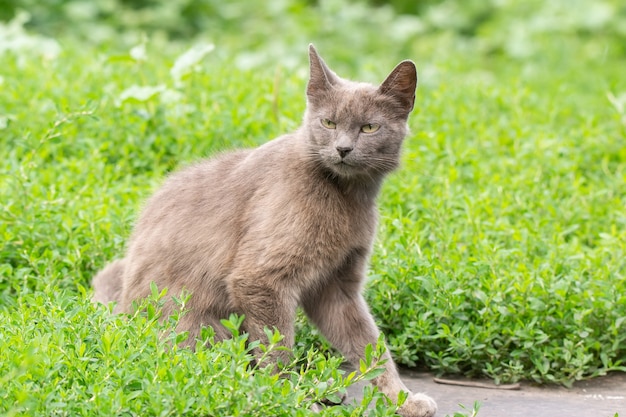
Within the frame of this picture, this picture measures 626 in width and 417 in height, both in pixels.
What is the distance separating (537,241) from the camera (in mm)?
4863

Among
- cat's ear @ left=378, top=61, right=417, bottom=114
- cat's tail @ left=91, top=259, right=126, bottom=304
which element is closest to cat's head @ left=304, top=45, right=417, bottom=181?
cat's ear @ left=378, top=61, right=417, bottom=114

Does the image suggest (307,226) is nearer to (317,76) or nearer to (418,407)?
(317,76)

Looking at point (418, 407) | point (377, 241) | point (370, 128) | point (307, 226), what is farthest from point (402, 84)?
point (418, 407)

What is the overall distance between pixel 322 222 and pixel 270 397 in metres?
0.99

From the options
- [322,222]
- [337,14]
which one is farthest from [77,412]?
[337,14]

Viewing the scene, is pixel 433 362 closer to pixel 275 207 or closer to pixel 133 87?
pixel 275 207

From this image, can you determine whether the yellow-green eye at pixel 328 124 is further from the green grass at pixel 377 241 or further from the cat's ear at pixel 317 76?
the green grass at pixel 377 241

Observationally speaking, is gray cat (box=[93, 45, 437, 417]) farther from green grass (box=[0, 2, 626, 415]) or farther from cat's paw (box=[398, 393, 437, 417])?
green grass (box=[0, 2, 626, 415])

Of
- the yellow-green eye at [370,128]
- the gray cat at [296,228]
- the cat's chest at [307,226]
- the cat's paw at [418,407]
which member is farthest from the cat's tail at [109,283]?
the cat's paw at [418,407]

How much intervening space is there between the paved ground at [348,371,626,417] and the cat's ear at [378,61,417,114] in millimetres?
1213

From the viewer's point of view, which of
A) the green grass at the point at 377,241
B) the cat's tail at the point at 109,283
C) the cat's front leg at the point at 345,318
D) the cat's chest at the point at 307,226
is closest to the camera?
the green grass at the point at 377,241

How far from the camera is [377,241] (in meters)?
4.71

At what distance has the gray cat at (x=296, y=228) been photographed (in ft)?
12.4

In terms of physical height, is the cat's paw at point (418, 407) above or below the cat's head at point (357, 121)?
below
